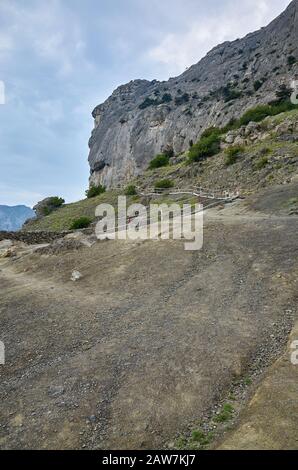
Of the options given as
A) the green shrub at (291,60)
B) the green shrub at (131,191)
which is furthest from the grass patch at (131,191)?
the green shrub at (291,60)

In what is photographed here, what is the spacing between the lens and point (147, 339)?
11461 mm

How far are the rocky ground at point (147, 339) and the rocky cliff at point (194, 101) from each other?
55.9 meters

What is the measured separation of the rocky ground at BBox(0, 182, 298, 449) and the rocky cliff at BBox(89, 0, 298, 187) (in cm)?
5589

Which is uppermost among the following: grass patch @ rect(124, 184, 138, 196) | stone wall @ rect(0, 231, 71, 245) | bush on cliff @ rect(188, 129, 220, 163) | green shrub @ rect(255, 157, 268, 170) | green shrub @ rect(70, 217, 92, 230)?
bush on cliff @ rect(188, 129, 220, 163)

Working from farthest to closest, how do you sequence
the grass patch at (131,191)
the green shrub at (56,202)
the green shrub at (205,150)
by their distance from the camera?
the green shrub at (56,202), the green shrub at (205,150), the grass patch at (131,191)

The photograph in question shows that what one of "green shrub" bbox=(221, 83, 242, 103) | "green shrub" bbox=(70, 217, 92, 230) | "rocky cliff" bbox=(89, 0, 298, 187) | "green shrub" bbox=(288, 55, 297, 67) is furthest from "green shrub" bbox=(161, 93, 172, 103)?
"green shrub" bbox=(70, 217, 92, 230)

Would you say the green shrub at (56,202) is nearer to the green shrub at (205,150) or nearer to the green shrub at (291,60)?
the green shrub at (205,150)

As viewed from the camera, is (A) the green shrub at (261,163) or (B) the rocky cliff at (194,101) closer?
(A) the green shrub at (261,163)

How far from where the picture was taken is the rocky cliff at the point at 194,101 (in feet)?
245

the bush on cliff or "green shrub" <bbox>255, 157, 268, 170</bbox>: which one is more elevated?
the bush on cliff

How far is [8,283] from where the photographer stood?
19.3 meters

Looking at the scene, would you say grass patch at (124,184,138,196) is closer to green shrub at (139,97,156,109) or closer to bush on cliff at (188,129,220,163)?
bush on cliff at (188,129,220,163)

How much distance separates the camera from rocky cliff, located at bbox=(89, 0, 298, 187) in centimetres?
7456

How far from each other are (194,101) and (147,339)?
3472 inches
